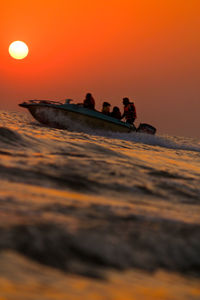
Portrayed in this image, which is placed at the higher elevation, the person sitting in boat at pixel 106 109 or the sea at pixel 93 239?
the person sitting in boat at pixel 106 109

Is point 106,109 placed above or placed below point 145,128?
above

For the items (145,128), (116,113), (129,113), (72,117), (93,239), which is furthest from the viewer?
(145,128)

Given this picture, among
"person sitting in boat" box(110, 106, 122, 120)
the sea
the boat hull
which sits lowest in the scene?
the sea

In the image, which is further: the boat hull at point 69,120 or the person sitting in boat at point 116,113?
the person sitting in boat at point 116,113

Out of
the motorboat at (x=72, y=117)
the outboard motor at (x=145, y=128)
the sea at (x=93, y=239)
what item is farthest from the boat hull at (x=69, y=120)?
the sea at (x=93, y=239)

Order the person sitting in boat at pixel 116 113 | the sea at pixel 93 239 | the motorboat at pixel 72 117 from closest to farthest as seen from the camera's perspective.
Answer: the sea at pixel 93 239, the motorboat at pixel 72 117, the person sitting in boat at pixel 116 113

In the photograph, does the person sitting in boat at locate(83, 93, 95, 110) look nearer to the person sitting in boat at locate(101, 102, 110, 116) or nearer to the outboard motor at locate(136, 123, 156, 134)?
the person sitting in boat at locate(101, 102, 110, 116)

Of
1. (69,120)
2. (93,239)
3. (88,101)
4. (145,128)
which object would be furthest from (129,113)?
(93,239)

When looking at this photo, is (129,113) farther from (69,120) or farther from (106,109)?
(69,120)

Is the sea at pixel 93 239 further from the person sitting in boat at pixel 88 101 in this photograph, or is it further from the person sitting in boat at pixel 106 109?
the person sitting in boat at pixel 106 109

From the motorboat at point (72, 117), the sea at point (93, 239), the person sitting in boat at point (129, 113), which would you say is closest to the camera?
the sea at point (93, 239)

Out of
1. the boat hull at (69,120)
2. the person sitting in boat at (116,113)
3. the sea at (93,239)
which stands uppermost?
the person sitting in boat at (116,113)

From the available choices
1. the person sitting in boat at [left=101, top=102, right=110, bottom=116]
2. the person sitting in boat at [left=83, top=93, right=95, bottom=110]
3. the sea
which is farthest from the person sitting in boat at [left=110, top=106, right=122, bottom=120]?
the sea

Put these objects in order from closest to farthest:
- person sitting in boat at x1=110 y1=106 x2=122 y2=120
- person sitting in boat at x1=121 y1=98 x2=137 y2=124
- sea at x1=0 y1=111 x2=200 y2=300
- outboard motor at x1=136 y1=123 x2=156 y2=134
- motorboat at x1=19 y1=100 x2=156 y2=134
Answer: sea at x1=0 y1=111 x2=200 y2=300
motorboat at x1=19 y1=100 x2=156 y2=134
person sitting in boat at x1=110 y1=106 x2=122 y2=120
person sitting in boat at x1=121 y1=98 x2=137 y2=124
outboard motor at x1=136 y1=123 x2=156 y2=134
